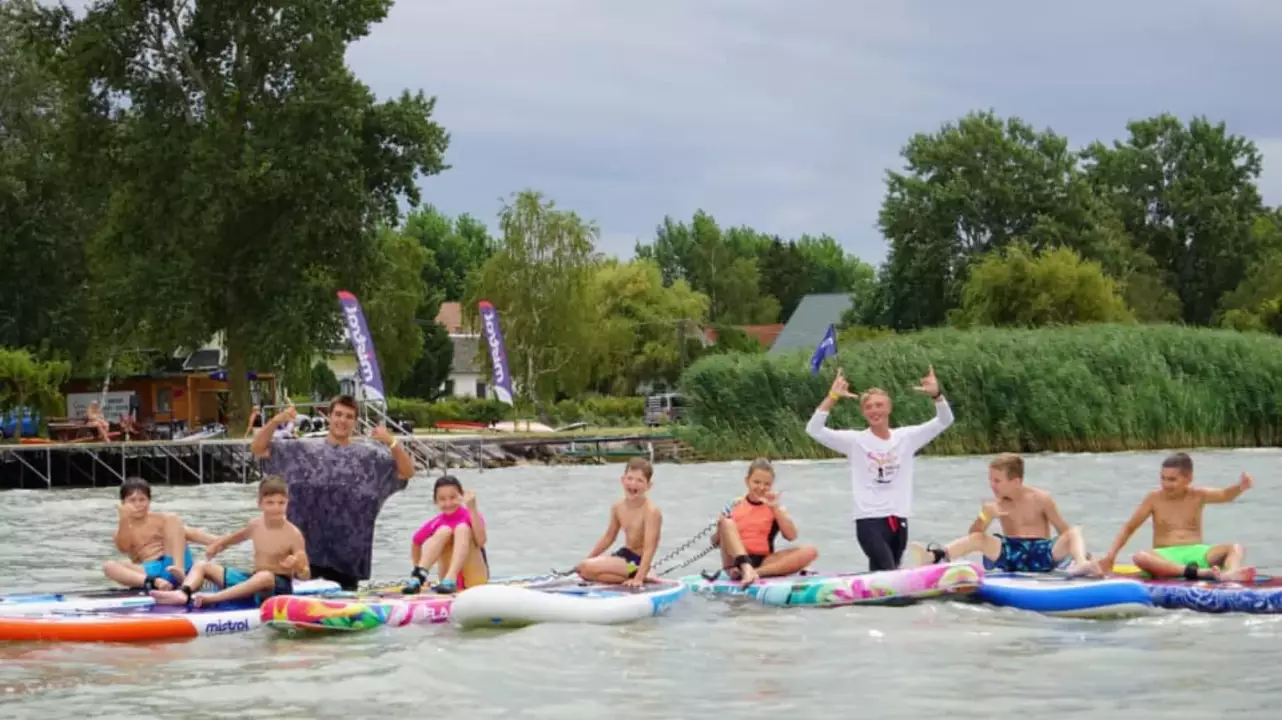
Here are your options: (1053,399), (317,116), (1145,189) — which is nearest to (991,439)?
(1053,399)

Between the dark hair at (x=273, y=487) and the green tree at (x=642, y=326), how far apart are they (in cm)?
7034

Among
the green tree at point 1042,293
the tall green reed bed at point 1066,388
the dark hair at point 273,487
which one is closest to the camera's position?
the dark hair at point 273,487

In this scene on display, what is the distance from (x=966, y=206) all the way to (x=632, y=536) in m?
69.2

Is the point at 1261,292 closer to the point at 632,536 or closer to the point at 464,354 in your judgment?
the point at 464,354

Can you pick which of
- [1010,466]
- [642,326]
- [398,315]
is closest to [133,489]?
[1010,466]

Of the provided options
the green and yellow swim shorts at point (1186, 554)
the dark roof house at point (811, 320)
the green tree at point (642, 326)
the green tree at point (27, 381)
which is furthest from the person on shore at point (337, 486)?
the dark roof house at point (811, 320)

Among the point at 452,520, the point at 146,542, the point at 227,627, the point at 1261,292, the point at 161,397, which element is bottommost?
the point at 227,627

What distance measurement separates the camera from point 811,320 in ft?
381

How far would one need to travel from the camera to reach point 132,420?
60.2 metres

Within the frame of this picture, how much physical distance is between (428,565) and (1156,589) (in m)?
5.54

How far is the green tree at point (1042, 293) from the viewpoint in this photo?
65.6 m

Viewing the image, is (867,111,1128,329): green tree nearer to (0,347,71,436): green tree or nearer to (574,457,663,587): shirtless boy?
(0,347,71,436): green tree

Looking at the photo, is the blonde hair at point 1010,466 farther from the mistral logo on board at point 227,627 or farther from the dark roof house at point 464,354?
the dark roof house at point 464,354

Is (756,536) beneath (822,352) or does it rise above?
beneath
